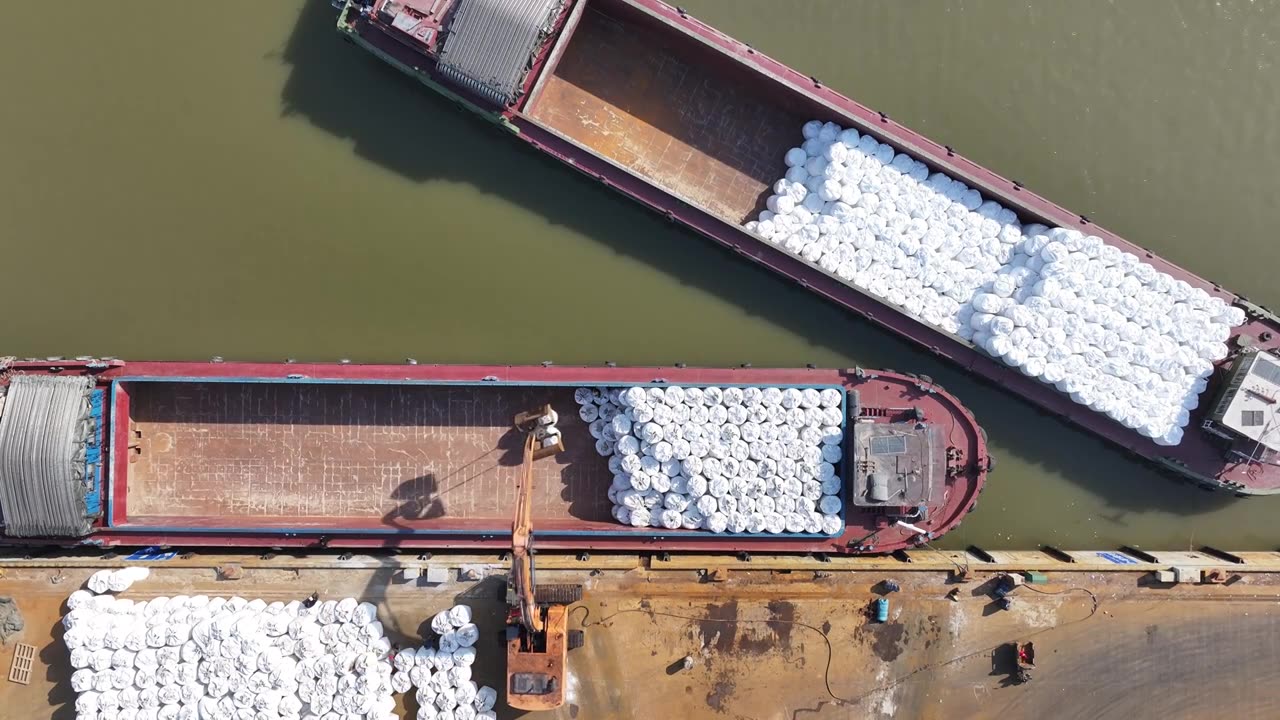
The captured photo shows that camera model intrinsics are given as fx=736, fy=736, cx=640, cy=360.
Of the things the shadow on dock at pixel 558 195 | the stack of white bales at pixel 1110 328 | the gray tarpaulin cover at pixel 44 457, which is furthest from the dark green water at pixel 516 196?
the gray tarpaulin cover at pixel 44 457

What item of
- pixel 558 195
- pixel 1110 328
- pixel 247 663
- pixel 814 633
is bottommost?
pixel 247 663

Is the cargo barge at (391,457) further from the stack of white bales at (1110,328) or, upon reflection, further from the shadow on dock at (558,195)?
the stack of white bales at (1110,328)

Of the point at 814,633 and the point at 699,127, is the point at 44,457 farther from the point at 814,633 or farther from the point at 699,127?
the point at 814,633

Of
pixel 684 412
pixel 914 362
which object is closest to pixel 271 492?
pixel 684 412

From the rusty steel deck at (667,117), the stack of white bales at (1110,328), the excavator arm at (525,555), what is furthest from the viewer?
the rusty steel deck at (667,117)

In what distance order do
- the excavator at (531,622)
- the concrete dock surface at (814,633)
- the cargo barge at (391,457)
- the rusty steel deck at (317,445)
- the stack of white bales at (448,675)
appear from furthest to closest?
the rusty steel deck at (317,445)
the concrete dock surface at (814,633)
the stack of white bales at (448,675)
the cargo barge at (391,457)
the excavator at (531,622)

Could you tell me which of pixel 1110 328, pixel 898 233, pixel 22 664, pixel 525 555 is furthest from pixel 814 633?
pixel 22 664

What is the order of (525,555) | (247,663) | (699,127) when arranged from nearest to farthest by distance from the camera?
(525,555) < (247,663) < (699,127)
